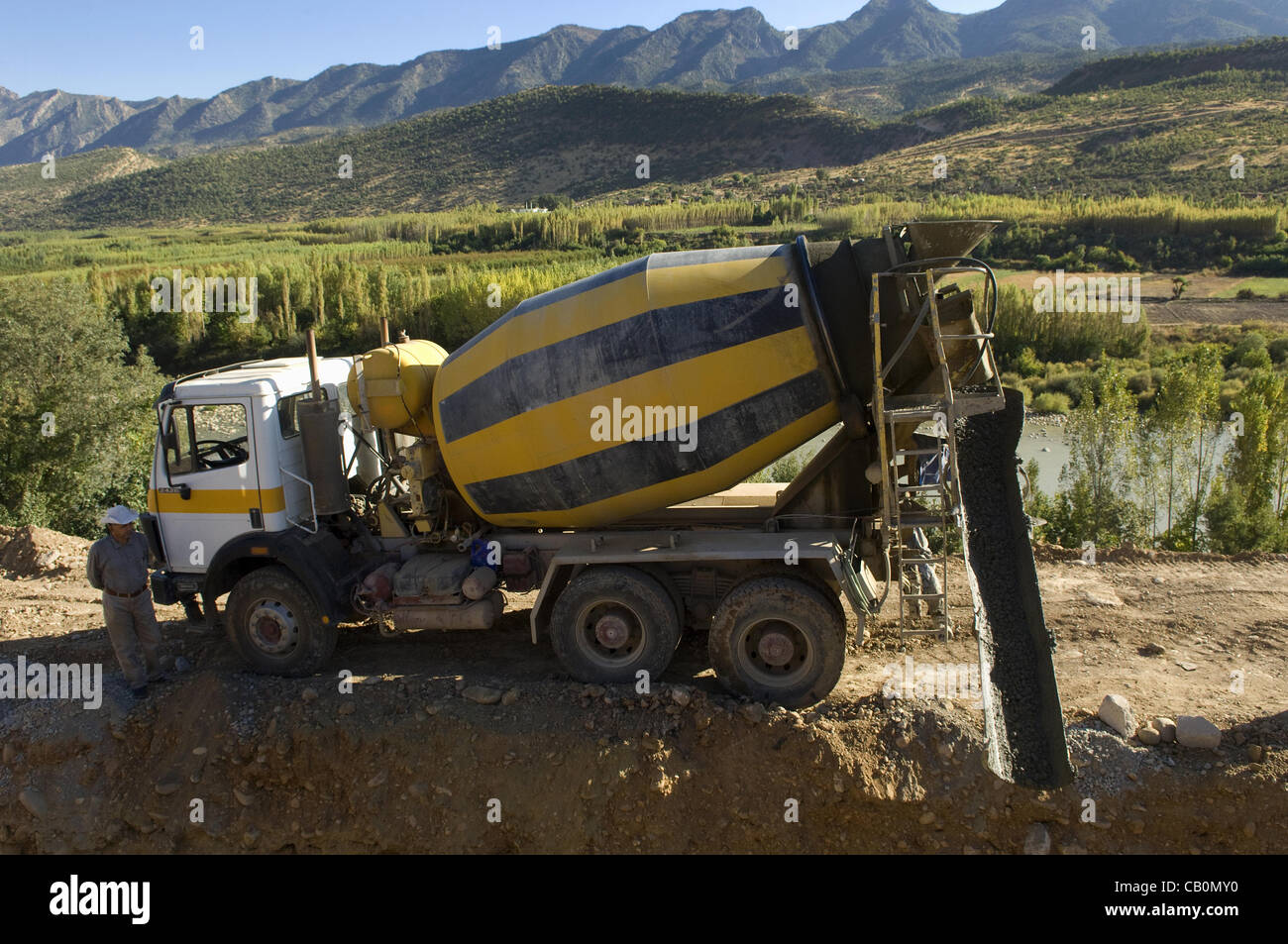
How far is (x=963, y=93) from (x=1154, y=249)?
280ft

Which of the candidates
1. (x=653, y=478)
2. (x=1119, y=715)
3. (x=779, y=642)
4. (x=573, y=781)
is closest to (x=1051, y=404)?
(x=1119, y=715)

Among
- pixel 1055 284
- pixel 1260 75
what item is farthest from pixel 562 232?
pixel 1260 75

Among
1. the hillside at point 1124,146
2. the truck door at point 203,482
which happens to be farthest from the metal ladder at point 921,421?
the hillside at point 1124,146

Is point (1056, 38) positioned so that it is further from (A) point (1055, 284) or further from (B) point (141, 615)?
(B) point (141, 615)

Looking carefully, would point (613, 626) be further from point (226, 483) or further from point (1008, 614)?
point (226, 483)

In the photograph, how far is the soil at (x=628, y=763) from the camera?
21.0ft

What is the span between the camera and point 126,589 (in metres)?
7.82

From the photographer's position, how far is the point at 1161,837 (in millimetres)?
6242

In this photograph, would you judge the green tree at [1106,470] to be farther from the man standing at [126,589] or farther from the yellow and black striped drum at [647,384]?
the man standing at [126,589]

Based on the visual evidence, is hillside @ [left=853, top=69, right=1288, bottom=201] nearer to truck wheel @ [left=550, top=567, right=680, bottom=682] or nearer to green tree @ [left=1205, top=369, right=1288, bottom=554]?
green tree @ [left=1205, top=369, right=1288, bottom=554]

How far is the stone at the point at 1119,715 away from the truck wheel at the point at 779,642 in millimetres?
2083

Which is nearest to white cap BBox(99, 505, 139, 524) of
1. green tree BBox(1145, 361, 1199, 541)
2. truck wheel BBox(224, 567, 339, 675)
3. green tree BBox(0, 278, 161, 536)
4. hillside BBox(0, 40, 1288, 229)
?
truck wheel BBox(224, 567, 339, 675)

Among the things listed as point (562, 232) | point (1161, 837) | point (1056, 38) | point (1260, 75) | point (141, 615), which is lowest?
point (1161, 837)

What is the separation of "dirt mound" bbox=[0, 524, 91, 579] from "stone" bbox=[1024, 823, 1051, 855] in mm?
12079
